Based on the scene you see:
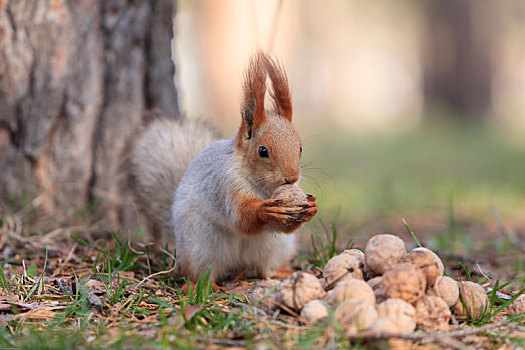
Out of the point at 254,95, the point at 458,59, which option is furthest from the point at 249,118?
the point at 458,59

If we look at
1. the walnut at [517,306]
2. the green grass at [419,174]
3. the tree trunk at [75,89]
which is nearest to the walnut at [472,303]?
the walnut at [517,306]

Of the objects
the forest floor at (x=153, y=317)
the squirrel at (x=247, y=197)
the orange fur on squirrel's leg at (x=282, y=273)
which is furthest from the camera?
the orange fur on squirrel's leg at (x=282, y=273)

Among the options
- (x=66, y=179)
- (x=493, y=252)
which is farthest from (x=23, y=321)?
(x=493, y=252)

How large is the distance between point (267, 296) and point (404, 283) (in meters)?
0.34

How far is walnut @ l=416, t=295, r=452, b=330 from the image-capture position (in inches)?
51.8

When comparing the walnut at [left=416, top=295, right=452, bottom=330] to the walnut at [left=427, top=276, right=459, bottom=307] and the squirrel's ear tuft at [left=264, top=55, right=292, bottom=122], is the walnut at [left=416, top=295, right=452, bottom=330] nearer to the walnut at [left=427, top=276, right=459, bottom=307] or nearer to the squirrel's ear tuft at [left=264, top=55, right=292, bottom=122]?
the walnut at [left=427, top=276, right=459, bottom=307]

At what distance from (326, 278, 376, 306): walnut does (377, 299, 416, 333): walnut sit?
0.03m

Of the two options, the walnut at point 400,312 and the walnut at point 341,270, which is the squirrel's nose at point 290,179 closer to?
the walnut at point 341,270

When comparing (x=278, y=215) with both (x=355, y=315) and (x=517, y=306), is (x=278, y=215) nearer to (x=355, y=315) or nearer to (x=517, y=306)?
(x=355, y=315)

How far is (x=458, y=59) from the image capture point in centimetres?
904

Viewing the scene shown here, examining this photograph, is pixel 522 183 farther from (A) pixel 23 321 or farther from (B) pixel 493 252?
(A) pixel 23 321

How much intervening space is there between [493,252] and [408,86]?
17.6 meters

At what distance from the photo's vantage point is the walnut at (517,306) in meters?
1.46

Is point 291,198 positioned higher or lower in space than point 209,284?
higher
